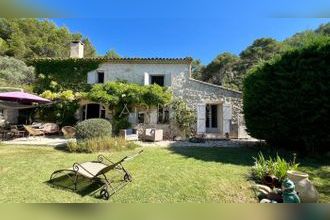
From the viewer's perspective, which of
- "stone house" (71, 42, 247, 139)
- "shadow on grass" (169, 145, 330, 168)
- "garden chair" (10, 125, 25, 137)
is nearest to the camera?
"shadow on grass" (169, 145, 330, 168)

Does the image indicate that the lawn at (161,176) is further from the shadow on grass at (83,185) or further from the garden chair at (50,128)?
the garden chair at (50,128)

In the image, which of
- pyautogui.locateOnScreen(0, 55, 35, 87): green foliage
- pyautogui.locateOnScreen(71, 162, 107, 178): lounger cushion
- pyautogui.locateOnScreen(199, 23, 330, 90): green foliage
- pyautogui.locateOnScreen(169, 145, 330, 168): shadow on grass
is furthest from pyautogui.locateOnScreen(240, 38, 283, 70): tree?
pyautogui.locateOnScreen(71, 162, 107, 178): lounger cushion

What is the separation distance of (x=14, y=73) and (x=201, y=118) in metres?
21.6

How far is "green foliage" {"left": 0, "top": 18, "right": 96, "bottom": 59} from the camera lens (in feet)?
108

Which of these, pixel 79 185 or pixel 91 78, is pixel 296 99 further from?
pixel 91 78

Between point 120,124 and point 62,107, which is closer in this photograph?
point 120,124

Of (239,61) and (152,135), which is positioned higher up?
(239,61)

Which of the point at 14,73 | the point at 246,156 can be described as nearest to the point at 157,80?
the point at 246,156

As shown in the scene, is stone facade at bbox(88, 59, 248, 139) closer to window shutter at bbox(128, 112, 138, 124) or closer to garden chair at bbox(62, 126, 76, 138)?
window shutter at bbox(128, 112, 138, 124)

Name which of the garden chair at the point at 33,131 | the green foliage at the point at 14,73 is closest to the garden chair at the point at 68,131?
the garden chair at the point at 33,131

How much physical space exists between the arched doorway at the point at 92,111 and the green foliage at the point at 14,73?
43.9 feet

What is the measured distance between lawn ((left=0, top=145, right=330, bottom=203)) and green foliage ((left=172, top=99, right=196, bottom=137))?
577 centimetres

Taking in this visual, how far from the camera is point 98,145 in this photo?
10.1 m

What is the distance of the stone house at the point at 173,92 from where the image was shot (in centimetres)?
1592
